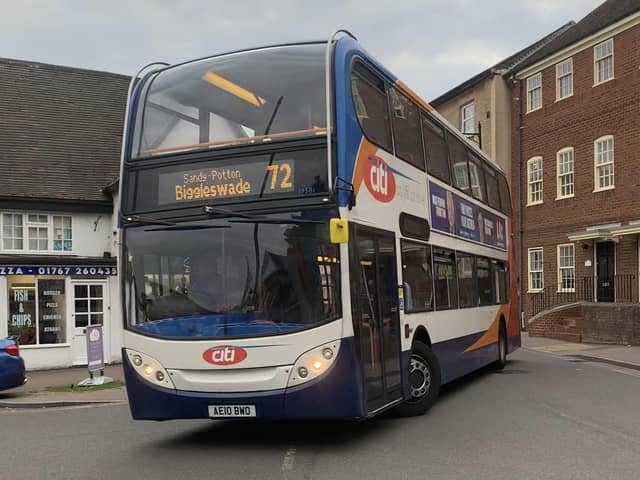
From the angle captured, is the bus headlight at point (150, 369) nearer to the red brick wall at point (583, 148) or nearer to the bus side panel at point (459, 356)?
the bus side panel at point (459, 356)

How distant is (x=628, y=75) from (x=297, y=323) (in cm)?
1951

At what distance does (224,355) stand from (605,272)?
63.9 feet

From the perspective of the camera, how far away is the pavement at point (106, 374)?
12242 mm

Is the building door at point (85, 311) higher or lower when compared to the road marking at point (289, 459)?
higher

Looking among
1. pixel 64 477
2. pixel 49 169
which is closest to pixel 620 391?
pixel 64 477

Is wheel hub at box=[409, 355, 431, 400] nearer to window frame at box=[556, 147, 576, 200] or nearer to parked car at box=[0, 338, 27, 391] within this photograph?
parked car at box=[0, 338, 27, 391]

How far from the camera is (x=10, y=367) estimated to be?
12547 mm

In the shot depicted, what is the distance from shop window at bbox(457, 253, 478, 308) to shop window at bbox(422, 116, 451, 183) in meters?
1.47

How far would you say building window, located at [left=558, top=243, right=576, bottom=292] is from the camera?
24.8 metres

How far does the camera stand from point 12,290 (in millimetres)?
17625

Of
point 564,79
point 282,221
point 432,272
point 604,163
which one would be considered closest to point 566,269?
point 604,163

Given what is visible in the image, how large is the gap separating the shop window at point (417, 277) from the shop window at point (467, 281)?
70.6 inches

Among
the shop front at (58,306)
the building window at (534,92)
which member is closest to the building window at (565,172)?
the building window at (534,92)

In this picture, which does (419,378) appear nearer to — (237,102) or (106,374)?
(237,102)
